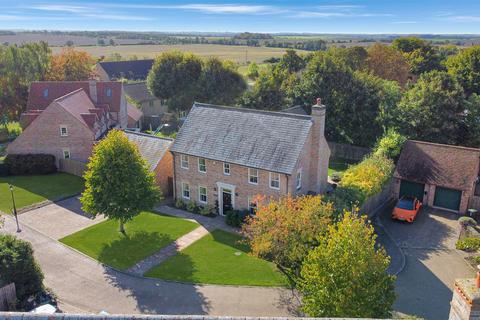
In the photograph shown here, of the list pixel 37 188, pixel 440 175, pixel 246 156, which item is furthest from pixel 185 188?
pixel 440 175

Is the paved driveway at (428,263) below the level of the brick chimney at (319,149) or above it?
below

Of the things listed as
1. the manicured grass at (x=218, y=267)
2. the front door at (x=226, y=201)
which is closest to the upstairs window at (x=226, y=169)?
the front door at (x=226, y=201)

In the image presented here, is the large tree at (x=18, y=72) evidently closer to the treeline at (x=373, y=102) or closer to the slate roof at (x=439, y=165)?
the treeline at (x=373, y=102)

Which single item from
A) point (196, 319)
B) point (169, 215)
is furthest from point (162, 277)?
point (196, 319)

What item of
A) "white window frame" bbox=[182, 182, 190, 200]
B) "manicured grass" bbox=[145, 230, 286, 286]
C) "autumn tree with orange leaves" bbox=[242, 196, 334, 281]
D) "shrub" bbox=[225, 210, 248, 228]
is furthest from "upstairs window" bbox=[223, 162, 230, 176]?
"autumn tree with orange leaves" bbox=[242, 196, 334, 281]

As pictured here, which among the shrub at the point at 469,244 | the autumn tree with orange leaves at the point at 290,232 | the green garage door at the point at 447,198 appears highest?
the autumn tree with orange leaves at the point at 290,232

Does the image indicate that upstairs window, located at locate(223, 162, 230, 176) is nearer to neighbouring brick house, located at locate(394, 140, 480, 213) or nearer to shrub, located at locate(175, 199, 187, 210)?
shrub, located at locate(175, 199, 187, 210)

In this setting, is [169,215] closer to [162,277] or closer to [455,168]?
[162,277]
